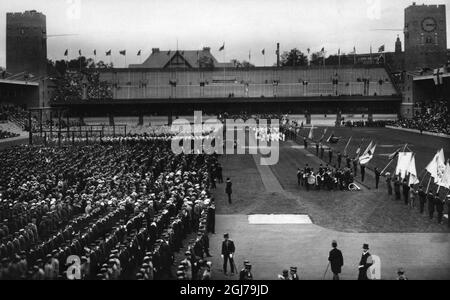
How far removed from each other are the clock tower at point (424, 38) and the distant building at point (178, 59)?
49.1 m

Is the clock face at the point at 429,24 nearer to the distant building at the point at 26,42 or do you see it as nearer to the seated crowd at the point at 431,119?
the seated crowd at the point at 431,119

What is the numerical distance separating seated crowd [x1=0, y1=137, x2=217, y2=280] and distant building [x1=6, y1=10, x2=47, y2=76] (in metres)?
36.2

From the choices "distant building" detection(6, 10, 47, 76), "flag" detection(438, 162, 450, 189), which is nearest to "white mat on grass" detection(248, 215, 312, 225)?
"flag" detection(438, 162, 450, 189)

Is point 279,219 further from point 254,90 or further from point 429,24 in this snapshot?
point 254,90

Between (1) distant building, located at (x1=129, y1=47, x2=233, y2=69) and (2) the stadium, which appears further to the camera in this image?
(1) distant building, located at (x1=129, y1=47, x2=233, y2=69)

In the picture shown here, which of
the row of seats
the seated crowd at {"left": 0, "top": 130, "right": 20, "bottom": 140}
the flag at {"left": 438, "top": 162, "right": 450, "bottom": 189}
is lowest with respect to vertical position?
the flag at {"left": 438, "top": 162, "right": 450, "bottom": 189}

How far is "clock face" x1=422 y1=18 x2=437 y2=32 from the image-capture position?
76812 millimetres

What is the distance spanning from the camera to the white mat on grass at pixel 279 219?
68.0ft

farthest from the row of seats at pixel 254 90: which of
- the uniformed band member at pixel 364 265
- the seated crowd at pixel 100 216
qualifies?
the uniformed band member at pixel 364 265

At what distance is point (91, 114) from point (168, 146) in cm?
4317

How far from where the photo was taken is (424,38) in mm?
78875

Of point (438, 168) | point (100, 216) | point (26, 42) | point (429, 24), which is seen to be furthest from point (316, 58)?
point (100, 216)

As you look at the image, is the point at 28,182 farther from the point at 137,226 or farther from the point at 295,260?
the point at 295,260

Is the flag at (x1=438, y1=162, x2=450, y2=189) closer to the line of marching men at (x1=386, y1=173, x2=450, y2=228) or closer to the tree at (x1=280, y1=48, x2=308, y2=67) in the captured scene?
the line of marching men at (x1=386, y1=173, x2=450, y2=228)
